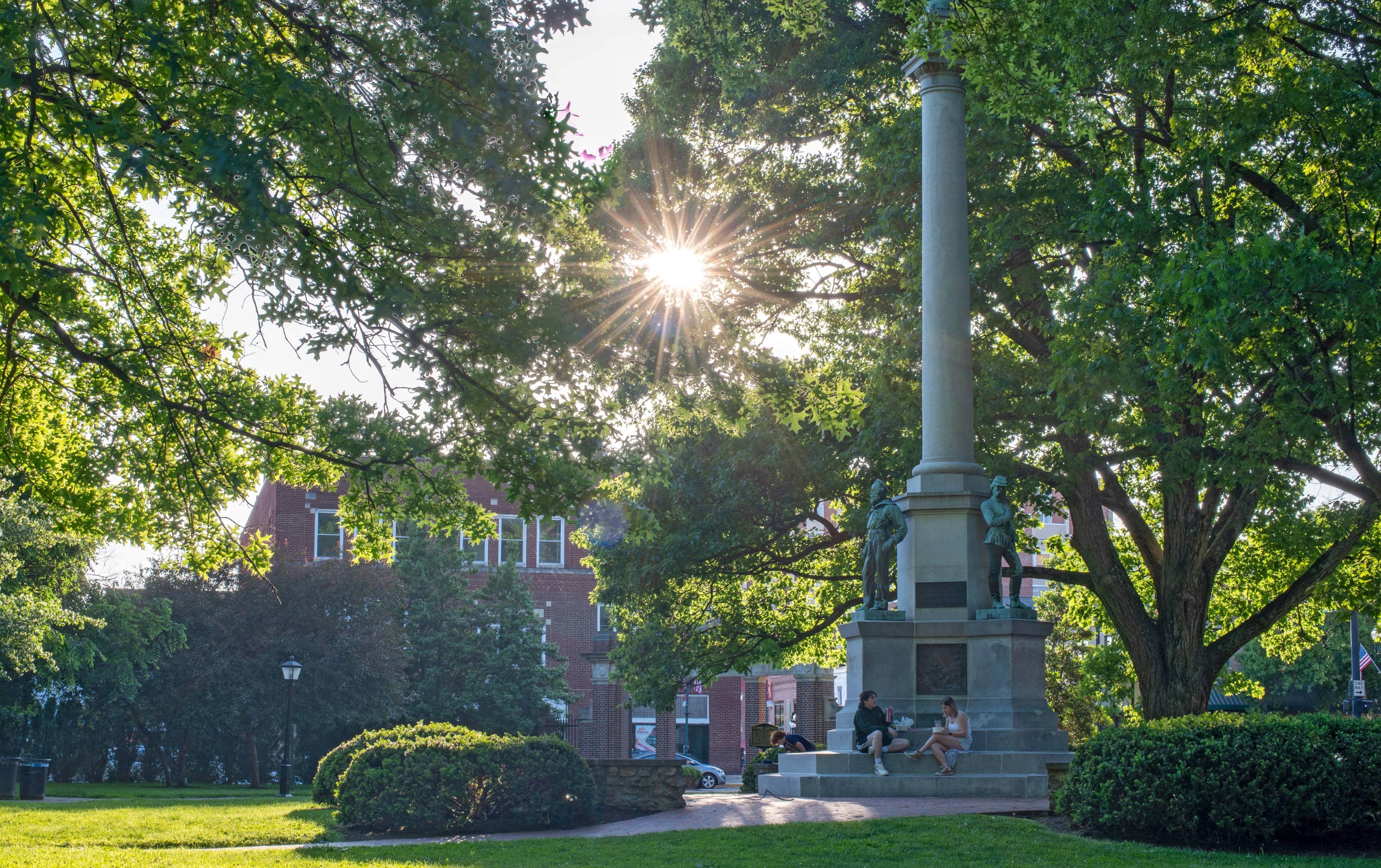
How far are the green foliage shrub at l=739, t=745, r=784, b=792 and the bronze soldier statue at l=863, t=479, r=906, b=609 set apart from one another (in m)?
7.23

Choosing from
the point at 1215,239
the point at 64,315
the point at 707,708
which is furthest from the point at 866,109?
the point at 707,708

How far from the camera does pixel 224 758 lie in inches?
1676

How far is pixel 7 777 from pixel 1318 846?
24714mm

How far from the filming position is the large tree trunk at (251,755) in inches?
1548

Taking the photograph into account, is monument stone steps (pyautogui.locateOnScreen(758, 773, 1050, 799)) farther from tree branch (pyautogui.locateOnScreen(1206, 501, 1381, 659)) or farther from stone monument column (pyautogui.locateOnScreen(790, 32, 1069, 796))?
tree branch (pyautogui.locateOnScreen(1206, 501, 1381, 659))

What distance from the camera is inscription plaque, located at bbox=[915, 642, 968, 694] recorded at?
1642 cm

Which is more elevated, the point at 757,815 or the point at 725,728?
the point at 757,815

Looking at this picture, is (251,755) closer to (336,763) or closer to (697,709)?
(336,763)

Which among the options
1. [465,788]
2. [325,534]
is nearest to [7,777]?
[465,788]

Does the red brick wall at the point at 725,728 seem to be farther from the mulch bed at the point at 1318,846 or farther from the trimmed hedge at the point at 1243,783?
the mulch bed at the point at 1318,846

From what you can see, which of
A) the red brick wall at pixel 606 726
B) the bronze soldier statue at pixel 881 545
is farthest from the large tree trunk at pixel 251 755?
the bronze soldier statue at pixel 881 545

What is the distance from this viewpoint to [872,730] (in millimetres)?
15430

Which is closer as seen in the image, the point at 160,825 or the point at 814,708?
the point at 160,825

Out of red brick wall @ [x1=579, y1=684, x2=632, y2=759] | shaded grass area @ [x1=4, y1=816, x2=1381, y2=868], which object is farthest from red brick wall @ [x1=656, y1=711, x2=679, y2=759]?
shaded grass area @ [x1=4, y1=816, x2=1381, y2=868]
